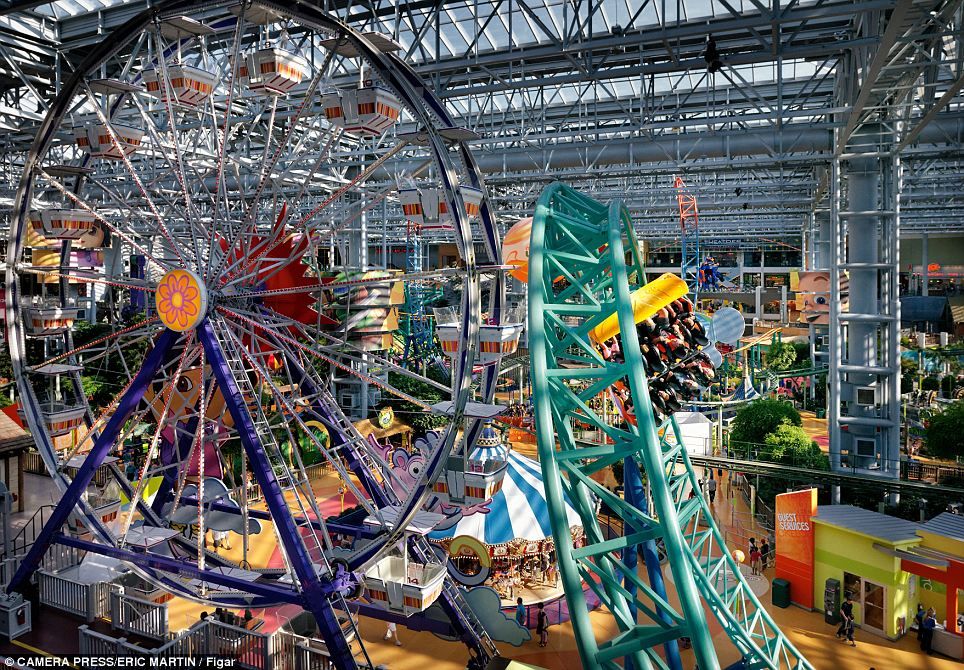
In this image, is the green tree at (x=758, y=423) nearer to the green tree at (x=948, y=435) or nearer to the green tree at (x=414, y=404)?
the green tree at (x=948, y=435)

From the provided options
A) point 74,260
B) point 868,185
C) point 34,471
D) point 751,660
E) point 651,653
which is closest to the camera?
point 651,653

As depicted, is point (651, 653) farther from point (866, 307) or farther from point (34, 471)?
point (34, 471)

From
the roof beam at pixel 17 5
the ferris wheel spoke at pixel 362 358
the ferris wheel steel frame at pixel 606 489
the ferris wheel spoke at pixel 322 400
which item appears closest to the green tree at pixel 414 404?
the ferris wheel spoke at pixel 322 400

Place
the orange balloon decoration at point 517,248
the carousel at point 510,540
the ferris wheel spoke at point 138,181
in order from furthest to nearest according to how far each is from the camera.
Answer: the orange balloon decoration at point 517,248 → the carousel at point 510,540 → the ferris wheel spoke at point 138,181

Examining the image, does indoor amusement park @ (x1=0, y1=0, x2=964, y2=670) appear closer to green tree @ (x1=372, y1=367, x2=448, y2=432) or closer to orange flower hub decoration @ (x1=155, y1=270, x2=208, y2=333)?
orange flower hub decoration @ (x1=155, y1=270, x2=208, y2=333)

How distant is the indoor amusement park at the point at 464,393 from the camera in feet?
29.5

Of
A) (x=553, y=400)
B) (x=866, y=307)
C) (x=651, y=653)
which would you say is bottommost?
(x=651, y=653)

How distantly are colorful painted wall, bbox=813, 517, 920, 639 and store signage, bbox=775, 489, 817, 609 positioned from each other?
13cm

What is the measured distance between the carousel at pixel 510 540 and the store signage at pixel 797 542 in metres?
3.97

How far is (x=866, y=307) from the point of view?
18453 millimetres

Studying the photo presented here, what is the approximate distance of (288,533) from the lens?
9.66 m

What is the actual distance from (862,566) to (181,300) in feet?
39.9

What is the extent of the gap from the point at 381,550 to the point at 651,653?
4005mm

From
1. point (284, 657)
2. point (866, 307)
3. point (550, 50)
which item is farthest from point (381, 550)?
point (866, 307)
